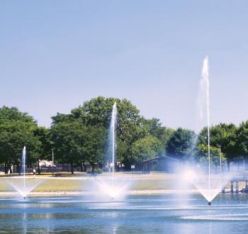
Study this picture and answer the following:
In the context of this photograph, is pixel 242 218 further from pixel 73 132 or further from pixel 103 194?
pixel 73 132

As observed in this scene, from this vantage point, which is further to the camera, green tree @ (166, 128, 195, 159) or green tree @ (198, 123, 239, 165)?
green tree @ (166, 128, 195, 159)

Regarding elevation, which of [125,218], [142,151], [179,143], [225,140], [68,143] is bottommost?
[125,218]

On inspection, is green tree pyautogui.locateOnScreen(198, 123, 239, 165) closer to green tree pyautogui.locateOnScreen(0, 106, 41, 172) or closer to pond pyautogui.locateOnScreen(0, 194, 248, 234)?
green tree pyautogui.locateOnScreen(0, 106, 41, 172)

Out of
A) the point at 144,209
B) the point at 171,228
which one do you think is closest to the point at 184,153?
the point at 144,209

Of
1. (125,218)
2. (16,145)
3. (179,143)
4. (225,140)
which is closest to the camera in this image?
(125,218)

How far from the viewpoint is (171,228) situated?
121 ft

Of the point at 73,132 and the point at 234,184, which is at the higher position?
the point at 73,132

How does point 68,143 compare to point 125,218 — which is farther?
point 68,143

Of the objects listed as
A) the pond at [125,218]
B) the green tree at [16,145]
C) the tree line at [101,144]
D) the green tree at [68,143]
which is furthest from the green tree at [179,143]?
the pond at [125,218]

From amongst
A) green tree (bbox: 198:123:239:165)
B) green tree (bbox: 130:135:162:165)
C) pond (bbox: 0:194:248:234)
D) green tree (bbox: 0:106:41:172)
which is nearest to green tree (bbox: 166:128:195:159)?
green tree (bbox: 130:135:162:165)

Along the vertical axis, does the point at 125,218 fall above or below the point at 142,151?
below

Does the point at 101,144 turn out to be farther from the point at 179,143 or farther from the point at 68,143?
the point at 179,143

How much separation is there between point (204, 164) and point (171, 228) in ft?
302

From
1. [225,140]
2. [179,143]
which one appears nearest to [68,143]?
[225,140]
